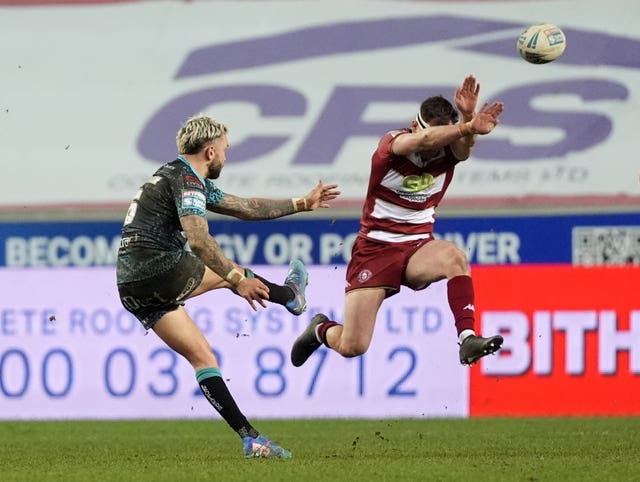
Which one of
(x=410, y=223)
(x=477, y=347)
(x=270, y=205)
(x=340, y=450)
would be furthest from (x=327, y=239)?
(x=477, y=347)

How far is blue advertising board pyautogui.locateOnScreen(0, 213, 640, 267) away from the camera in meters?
17.6

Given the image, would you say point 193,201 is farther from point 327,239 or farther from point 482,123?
point 327,239

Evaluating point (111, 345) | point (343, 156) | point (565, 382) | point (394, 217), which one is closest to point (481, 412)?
point (565, 382)

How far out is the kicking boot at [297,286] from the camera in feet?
30.2

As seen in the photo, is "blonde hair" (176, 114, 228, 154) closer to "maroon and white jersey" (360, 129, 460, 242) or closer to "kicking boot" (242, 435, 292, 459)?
"maroon and white jersey" (360, 129, 460, 242)

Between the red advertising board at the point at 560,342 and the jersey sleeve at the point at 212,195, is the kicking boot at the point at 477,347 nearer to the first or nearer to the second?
the jersey sleeve at the point at 212,195

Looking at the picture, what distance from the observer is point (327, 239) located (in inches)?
709

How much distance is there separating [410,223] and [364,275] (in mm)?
466

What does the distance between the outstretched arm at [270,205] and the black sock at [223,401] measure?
1041 millimetres

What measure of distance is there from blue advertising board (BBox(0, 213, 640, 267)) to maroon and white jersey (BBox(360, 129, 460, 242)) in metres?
7.93

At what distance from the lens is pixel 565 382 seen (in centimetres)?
1333

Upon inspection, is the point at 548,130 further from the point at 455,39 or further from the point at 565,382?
the point at 565,382

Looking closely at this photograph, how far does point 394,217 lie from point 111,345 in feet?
15.7

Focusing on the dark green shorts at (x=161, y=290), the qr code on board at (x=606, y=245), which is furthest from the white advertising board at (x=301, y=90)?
the dark green shorts at (x=161, y=290)
